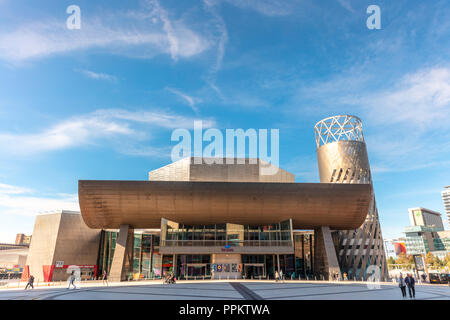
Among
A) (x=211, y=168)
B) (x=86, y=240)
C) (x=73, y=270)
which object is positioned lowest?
(x=73, y=270)

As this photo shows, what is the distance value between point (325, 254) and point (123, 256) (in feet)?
93.8

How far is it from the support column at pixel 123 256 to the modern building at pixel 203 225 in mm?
136

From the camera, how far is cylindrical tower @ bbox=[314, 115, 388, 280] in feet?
177

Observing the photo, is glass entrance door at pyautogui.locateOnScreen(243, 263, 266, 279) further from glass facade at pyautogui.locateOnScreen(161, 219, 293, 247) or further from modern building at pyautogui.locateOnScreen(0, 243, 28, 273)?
modern building at pyautogui.locateOnScreen(0, 243, 28, 273)

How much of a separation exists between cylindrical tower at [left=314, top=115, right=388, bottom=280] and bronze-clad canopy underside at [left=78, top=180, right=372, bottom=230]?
1750cm

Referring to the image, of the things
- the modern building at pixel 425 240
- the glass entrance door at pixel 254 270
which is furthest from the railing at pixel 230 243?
the modern building at pixel 425 240

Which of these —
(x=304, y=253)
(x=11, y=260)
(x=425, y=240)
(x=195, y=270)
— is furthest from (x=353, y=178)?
(x=425, y=240)

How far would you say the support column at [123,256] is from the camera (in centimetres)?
3750

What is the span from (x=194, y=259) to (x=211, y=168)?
16.8 metres

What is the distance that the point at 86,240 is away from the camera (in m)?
50.4

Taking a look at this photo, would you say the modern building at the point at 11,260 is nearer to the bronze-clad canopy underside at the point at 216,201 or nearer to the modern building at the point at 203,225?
the modern building at the point at 203,225

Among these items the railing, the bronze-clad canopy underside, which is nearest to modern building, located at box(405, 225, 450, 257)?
the bronze-clad canopy underside
